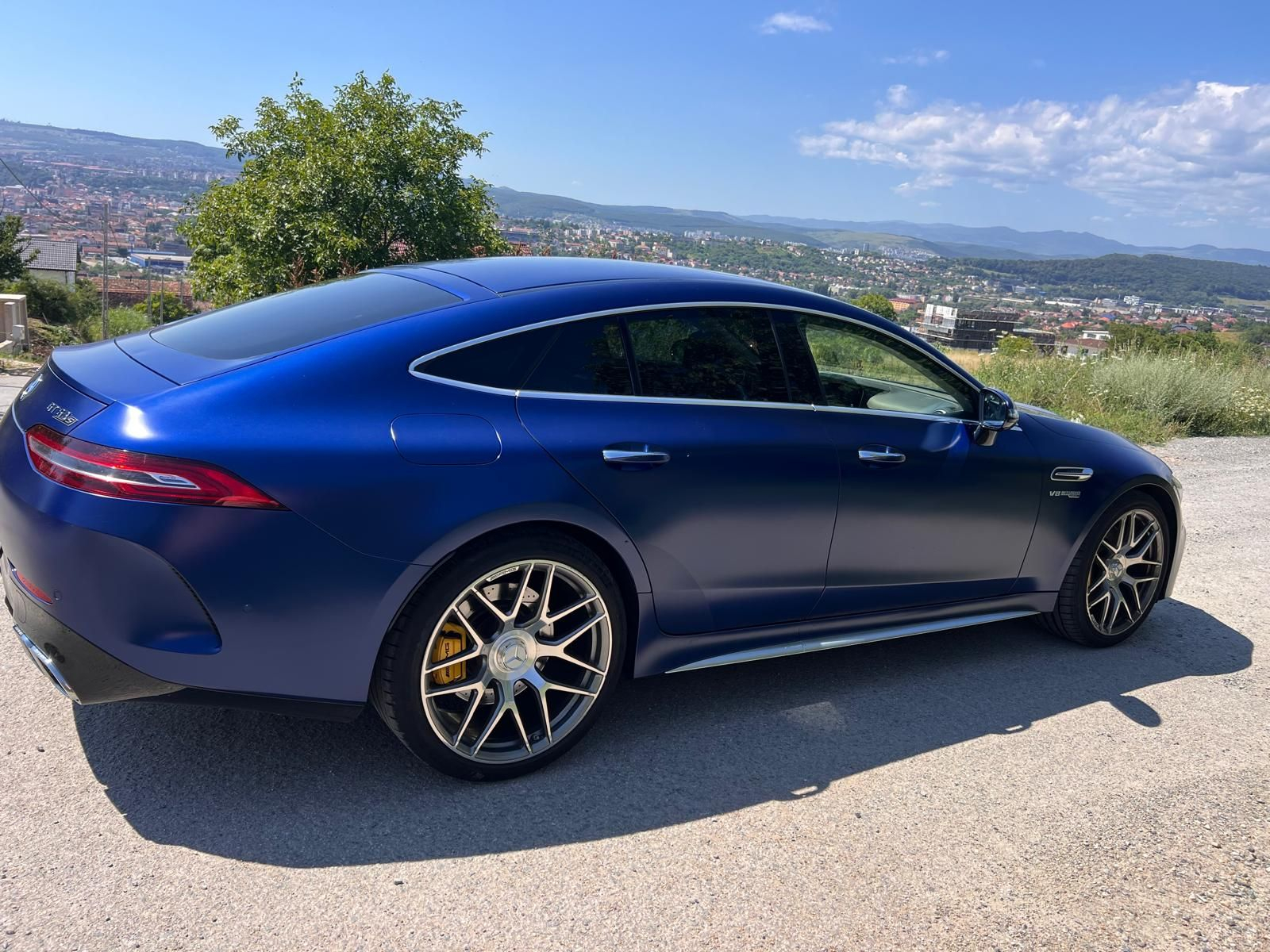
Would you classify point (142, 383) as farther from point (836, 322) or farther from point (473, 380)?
point (836, 322)

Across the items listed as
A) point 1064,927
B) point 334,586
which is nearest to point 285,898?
point 334,586

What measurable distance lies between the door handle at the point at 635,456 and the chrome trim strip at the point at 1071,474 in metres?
2.08

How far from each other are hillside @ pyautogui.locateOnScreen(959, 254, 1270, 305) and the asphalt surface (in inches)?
2139

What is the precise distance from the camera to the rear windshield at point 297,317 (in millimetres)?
3012

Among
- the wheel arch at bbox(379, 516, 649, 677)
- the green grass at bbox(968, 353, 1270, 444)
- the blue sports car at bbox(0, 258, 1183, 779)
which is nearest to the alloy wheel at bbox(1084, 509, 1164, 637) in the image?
the blue sports car at bbox(0, 258, 1183, 779)

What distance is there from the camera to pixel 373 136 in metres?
17.9

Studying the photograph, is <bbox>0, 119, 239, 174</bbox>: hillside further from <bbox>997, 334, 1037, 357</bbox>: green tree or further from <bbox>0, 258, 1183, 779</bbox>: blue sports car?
<bbox>0, 258, 1183, 779</bbox>: blue sports car

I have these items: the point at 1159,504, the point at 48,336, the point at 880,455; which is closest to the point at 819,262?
the point at 1159,504

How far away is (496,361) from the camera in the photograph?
303cm

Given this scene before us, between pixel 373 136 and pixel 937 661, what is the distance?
1641 centimetres

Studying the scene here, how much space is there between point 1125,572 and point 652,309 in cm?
287

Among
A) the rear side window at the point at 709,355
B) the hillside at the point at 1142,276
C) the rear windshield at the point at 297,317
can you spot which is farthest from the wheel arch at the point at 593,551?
the hillside at the point at 1142,276

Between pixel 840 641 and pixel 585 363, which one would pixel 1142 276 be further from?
pixel 585 363

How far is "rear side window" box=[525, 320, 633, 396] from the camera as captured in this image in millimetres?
3111
